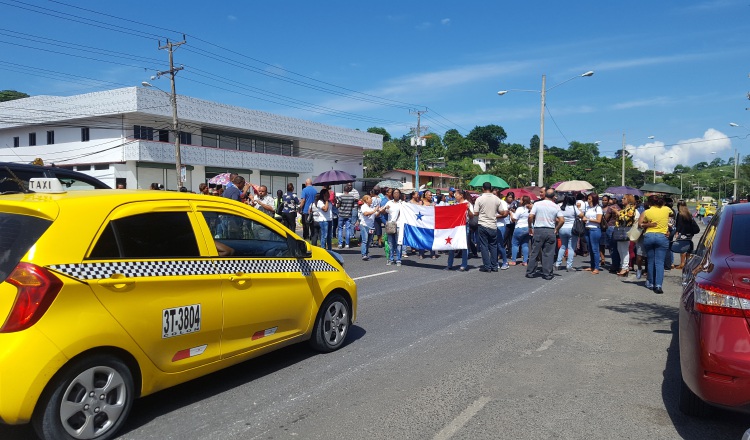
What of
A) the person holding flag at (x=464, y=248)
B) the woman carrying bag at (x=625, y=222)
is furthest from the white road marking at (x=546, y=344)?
the woman carrying bag at (x=625, y=222)

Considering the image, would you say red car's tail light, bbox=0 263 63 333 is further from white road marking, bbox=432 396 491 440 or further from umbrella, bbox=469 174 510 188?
umbrella, bbox=469 174 510 188

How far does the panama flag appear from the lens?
12.2 metres

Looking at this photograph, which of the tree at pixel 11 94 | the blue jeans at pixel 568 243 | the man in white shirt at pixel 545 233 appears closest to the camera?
the man in white shirt at pixel 545 233

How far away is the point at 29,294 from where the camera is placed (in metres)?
3.25

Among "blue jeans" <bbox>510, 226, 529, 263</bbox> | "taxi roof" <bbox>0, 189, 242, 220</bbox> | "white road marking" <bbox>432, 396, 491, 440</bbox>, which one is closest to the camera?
"taxi roof" <bbox>0, 189, 242, 220</bbox>

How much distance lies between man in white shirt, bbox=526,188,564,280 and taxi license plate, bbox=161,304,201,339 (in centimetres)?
808

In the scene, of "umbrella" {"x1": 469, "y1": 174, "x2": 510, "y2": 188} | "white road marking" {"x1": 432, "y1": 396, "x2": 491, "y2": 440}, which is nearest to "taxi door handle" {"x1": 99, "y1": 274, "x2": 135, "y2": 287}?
"white road marking" {"x1": 432, "y1": 396, "x2": 491, "y2": 440}

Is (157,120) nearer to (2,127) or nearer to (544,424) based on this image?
(2,127)

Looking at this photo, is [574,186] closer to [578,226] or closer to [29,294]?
[578,226]

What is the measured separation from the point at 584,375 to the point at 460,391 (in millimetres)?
1315

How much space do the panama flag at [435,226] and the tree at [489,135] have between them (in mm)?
136460

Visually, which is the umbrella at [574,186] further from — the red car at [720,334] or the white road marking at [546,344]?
the red car at [720,334]

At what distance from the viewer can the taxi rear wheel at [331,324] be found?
5.58 meters

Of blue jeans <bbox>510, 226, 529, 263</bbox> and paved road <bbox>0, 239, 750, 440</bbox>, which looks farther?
blue jeans <bbox>510, 226, 529, 263</bbox>
